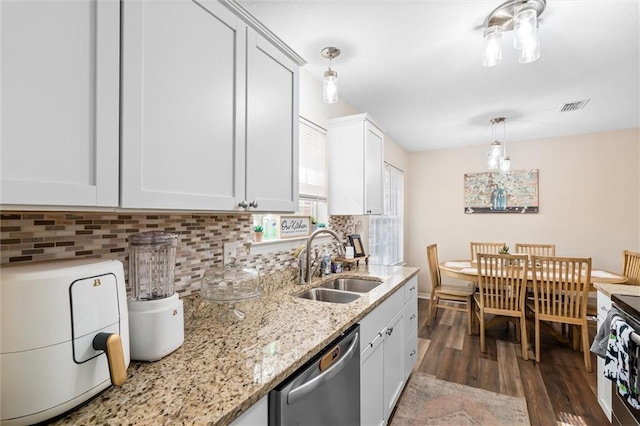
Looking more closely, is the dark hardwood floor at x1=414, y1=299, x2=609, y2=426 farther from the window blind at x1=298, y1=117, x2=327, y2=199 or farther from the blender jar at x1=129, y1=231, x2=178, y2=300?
the blender jar at x1=129, y1=231, x2=178, y2=300

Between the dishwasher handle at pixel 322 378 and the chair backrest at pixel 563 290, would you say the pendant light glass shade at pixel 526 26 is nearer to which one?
the dishwasher handle at pixel 322 378

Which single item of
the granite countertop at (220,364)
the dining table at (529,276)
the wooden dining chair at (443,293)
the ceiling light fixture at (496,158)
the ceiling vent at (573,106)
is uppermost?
the ceiling vent at (573,106)

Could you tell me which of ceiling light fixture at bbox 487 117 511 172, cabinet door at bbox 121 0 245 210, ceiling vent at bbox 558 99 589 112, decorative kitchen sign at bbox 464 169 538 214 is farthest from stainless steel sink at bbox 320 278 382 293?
decorative kitchen sign at bbox 464 169 538 214

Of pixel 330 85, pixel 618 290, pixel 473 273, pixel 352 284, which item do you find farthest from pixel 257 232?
pixel 473 273

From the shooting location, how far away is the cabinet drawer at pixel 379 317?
1.49m

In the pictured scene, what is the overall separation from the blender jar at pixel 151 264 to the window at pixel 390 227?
9.13 ft

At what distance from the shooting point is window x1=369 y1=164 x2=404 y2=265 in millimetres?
3871

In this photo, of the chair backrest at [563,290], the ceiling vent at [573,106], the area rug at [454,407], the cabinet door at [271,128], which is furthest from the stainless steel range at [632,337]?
the ceiling vent at [573,106]

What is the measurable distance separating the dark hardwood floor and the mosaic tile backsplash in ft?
6.59

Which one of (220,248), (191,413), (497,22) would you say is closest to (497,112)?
(497,22)

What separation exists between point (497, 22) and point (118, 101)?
196 centimetres

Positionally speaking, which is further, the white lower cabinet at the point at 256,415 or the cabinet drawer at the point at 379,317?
the cabinet drawer at the point at 379,317

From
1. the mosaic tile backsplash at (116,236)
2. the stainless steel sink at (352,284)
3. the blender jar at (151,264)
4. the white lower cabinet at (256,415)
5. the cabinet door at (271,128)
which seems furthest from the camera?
the stainless steel sink at (352,284)

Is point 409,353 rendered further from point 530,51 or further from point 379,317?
point 530,51
